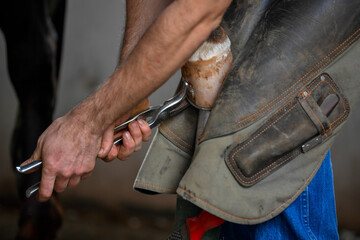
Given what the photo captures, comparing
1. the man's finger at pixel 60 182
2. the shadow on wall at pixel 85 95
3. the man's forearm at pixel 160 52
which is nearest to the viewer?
the man's forearm at pixel 160 52

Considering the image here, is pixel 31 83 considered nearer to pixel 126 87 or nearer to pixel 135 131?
pixel 135 131

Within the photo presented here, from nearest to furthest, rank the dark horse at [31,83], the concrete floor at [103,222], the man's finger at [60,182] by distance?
1. the man's finger at [60,182]
2. the dark horse at [31,83]
3. the concrete floor at [103,222]

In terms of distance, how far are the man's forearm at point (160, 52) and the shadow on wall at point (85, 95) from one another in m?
2.00

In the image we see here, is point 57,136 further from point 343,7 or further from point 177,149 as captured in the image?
point 343,7

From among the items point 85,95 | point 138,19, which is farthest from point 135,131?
point 85,95

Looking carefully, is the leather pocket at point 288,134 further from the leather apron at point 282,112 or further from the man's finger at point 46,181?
the man's finger at point 46,181

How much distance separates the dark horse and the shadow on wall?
0.71 metres

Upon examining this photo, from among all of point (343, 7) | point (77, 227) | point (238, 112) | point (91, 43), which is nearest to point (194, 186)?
point (238, 112)

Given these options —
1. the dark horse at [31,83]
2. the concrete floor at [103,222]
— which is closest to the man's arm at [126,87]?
the dark horse at [31,83]

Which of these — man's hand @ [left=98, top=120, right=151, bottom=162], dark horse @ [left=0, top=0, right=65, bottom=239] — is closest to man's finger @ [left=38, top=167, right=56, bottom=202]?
man's hand @ [left=98, top=120, right=151, bottom=162]

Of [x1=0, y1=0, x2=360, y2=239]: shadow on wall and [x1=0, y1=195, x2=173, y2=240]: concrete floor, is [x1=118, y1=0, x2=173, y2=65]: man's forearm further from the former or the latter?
[x1=0, y1=195, x2=173, y2=240]: concrete floor

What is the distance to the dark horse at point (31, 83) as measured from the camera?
197 cm

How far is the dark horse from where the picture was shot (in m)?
1.97

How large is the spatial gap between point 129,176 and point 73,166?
86.2 inches
